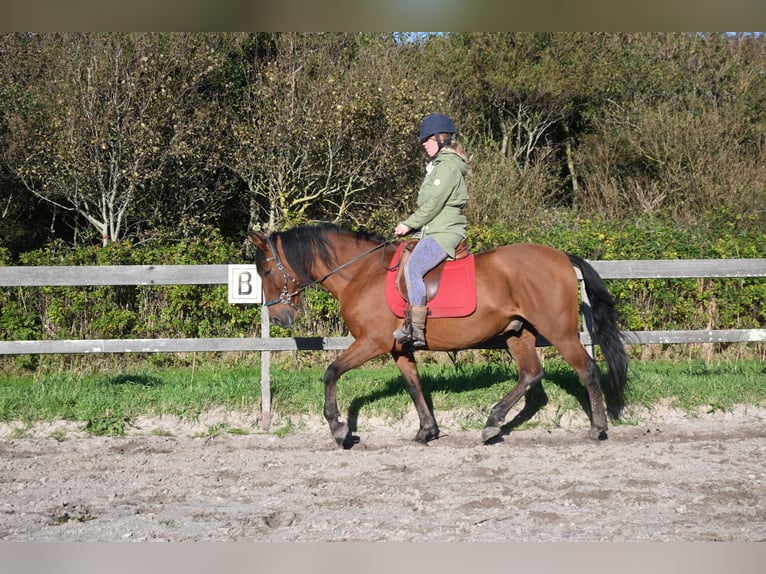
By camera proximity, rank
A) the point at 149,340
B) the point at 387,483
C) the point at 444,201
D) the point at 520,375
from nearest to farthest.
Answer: the point at 387,483, the point at 444,201, the point at 520,375, the point at 149,340

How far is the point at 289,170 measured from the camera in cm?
1714

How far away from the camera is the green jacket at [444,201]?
22.3ft

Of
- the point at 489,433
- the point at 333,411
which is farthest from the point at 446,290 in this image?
the point at 333,411

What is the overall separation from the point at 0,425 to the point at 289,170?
406 inches

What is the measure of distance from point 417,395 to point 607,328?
1977 millimetres

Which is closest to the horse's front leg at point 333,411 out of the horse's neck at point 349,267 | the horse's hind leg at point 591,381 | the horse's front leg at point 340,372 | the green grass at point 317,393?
the horse's front leg at point 340,372

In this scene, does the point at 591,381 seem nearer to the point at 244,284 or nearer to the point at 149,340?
the point at 244,284

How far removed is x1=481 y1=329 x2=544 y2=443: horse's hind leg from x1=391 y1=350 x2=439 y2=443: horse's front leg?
1.65 feet

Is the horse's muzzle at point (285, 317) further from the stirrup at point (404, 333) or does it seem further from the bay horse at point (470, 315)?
the stirrup at point (404, 333)

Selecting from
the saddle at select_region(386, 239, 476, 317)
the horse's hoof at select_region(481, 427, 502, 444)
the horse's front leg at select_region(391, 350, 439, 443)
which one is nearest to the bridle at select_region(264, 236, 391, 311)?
the saddle at select_region(386, 239, 476, 317)

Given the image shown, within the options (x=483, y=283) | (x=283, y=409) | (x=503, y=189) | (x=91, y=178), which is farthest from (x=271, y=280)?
(x=503, y=189)

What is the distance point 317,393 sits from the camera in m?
8.37

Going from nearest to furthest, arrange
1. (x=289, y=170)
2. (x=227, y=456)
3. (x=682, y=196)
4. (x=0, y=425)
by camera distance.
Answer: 1. (x=227, y=456)
2. (x=0, y=425)
3. (x=289, y=170)
4. (x=682, y=196)

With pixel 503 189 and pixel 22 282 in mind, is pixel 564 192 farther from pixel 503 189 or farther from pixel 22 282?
pixel 22 282
